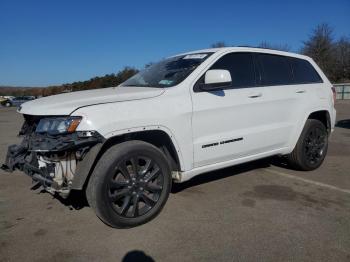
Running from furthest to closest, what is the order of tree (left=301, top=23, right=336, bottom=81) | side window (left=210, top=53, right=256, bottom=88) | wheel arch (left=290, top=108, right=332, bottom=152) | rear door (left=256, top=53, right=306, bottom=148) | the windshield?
tree (left=301, top=23, right=336, bottom=81) < wheel arch (left=290, top=108, right=332, bottom=152) < rear door (left=256, top=53, right=306, bottom=148) < side window (left=210, top=53, right=256, bottom=88) < the windshield

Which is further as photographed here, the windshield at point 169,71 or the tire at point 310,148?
the tire at point 310,148

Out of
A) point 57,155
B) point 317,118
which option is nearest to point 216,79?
point 57,155

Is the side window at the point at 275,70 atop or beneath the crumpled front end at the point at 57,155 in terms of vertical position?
atop

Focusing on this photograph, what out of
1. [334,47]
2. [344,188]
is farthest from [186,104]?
[334,47]

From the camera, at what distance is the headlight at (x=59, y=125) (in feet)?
10.1

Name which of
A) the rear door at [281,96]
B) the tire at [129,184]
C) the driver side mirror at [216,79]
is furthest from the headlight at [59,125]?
the rear door at [281,96]

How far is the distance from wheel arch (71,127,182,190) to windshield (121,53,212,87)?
2.02ft

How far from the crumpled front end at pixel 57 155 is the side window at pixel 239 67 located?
1.86 metres

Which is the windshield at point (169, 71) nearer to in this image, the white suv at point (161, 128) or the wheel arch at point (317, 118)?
the white suv at point (161, 128)

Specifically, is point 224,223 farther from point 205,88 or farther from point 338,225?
point 205,88

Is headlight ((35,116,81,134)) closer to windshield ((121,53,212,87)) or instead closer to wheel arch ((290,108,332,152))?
windshield ((121,53,212,87))

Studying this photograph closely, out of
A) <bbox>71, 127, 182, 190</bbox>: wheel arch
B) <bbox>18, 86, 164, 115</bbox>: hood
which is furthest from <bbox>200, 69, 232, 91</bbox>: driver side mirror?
<bbox>71, 127, 182, 190</bbox>: wheel arch

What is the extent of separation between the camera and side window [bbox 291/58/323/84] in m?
5.19

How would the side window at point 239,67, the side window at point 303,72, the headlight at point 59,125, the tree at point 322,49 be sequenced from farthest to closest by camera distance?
1. the tree at point 322,49
2. the side window at point 303,72
3. the side window at point 239,67
4. the headlight at point 59,125
